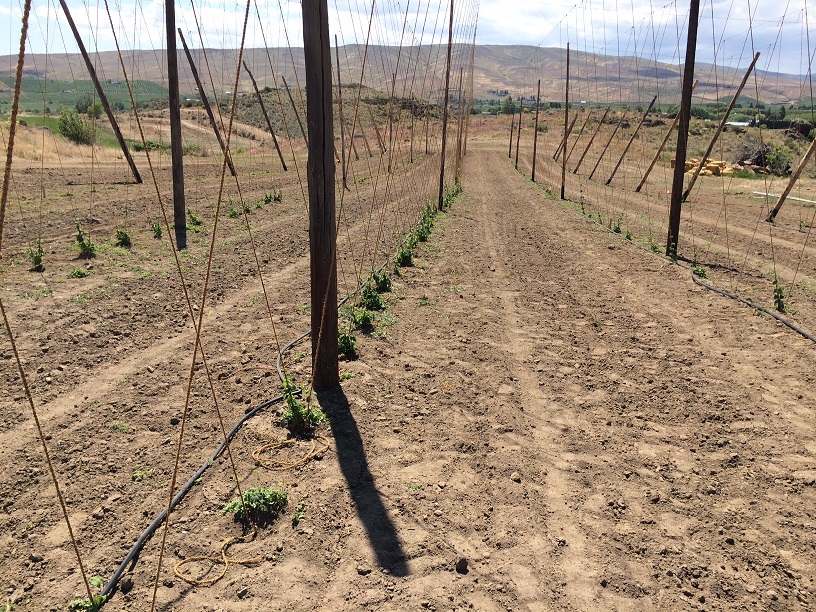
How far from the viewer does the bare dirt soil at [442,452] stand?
2541 millimetres

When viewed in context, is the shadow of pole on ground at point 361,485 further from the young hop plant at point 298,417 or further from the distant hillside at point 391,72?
the distant hillside at point 391,72

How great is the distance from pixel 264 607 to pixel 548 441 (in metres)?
2.12

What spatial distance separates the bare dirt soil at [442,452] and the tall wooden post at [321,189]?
400 mm

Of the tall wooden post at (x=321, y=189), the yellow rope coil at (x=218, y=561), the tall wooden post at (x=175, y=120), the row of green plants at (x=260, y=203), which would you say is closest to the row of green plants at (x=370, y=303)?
the tall wooden post at (x=321, y=189)

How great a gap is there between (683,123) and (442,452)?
7.50 m

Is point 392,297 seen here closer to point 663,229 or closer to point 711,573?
point 711,573

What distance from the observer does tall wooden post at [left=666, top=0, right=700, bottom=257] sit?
7.93 metres

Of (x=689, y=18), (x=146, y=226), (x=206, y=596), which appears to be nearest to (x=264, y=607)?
(x=206, y=596)

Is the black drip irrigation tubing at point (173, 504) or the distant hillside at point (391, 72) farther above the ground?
the distant hillside at point (391, 72)

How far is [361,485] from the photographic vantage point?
3.18 metres

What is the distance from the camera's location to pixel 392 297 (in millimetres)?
6570

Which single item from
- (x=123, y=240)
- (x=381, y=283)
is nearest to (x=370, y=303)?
(x=381, y=283)

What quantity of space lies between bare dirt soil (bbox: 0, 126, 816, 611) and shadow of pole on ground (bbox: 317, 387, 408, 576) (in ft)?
0.05

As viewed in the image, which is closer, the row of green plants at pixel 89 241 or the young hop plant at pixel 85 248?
the row of green plants at pixel 89 241
